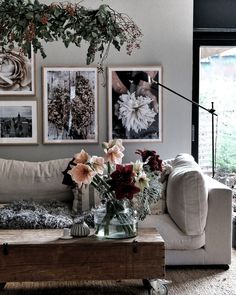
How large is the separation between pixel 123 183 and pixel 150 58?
2.39 m

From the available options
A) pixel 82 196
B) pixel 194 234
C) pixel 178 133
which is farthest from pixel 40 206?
pixel 178 133

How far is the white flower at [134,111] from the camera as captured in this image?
16.6ft

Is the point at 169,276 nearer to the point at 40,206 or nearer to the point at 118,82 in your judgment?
the point at 40,206

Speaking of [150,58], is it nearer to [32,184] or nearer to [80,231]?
[32,184]

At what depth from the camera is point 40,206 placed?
4273 millimetres

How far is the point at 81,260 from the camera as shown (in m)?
3.14

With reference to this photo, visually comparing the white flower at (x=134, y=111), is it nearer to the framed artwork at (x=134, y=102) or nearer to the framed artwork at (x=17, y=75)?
the framed artwork at (x=134, y=102)

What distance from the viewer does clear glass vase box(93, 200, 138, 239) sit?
313cm

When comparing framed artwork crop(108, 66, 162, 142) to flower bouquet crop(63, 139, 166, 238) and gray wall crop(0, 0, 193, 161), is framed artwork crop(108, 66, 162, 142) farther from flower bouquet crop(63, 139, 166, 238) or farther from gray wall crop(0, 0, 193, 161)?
flower bouquet crop(63, 139, 166, 238)

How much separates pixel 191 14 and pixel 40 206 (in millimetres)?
2444

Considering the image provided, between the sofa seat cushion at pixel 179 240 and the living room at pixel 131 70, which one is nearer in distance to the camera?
the sofa seat cushion at pixel 179 240

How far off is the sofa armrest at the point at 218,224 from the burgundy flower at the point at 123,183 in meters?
1.17

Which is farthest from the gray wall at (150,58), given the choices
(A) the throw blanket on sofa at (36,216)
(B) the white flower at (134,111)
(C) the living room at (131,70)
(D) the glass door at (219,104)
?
(A) the throw blanket on sofa at (36,216)

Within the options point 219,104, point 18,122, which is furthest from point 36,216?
point 219,104
